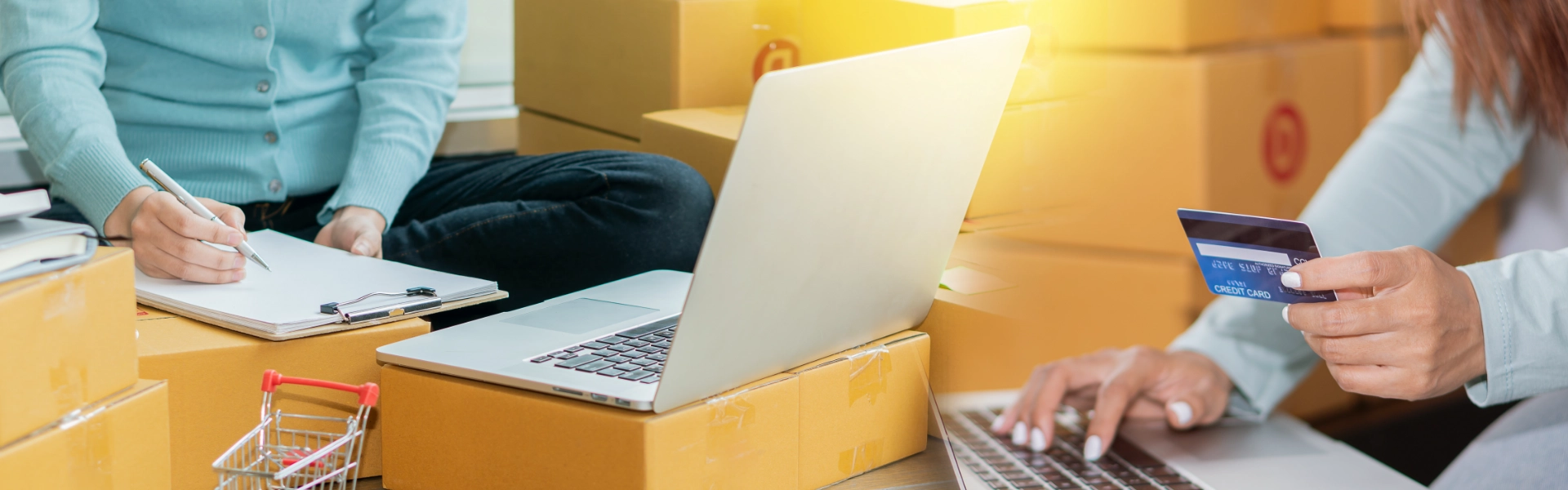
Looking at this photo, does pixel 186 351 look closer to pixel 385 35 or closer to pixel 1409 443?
pixel 385 35

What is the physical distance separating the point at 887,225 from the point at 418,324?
0.37 m

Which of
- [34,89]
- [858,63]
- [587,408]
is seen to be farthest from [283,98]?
[858,63]

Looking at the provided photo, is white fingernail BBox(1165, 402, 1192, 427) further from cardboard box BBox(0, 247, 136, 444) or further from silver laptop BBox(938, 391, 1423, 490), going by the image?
cardboard box BBox(0, 247, 136, 444)

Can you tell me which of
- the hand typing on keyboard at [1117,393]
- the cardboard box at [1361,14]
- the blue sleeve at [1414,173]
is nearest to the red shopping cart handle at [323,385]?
the hand typing on keyboard at [1117,393]

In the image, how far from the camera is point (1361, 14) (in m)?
1.17

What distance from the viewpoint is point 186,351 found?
72cm

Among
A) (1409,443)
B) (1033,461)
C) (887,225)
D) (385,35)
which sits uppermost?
(385,35)

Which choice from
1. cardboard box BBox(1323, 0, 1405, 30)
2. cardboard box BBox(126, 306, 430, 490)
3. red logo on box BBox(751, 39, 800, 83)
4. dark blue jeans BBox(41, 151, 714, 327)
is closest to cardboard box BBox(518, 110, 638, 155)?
red logo on box BBox(751, 39, 800, 83)

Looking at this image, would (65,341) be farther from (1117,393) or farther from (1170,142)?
(1170,142)

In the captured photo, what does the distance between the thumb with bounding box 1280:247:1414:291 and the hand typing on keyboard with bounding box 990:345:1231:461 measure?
0.23 meters

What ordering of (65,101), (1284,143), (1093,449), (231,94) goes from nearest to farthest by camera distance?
(1093,449) < (65,101) < (231,94) < (1284,143)

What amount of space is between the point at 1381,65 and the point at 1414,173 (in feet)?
0.65

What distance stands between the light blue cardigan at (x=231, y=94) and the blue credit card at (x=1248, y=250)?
0.80m

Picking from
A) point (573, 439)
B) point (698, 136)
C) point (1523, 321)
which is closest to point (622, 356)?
point (573, 439)
